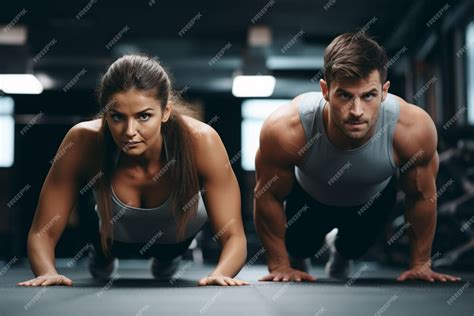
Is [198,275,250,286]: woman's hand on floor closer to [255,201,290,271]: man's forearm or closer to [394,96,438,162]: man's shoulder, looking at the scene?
[255,201,290,271]: man's forearm

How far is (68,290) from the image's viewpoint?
2.27 m

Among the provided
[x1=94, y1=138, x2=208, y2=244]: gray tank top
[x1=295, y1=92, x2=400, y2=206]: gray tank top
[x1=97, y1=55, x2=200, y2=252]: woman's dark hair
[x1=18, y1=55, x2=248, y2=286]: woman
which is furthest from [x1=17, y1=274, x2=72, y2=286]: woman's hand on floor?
[x1=295, y1=92, x2=400, y2=206]: gray tank top

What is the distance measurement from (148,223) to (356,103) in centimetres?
97

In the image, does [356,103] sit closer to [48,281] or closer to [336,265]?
[48,281]

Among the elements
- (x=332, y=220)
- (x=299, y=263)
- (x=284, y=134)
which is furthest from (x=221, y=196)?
(x=299, y=263)

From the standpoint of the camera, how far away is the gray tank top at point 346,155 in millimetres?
2598

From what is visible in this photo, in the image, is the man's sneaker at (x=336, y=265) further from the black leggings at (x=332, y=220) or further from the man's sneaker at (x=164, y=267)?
the man's sneaker at (x=164, y=267)

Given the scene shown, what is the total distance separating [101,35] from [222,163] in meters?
5.34

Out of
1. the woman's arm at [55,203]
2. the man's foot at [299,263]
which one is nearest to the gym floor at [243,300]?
the woman's arm at [55,203]

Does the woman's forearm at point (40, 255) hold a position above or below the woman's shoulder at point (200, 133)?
below

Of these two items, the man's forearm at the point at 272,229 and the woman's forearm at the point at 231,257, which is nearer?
the woman's forearm at the point at 231,257

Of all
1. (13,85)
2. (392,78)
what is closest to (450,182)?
(392,78)

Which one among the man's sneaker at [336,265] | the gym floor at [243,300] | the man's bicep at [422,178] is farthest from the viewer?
the man's sneaker at [336,265]

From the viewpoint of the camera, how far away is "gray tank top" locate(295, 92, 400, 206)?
260cm
